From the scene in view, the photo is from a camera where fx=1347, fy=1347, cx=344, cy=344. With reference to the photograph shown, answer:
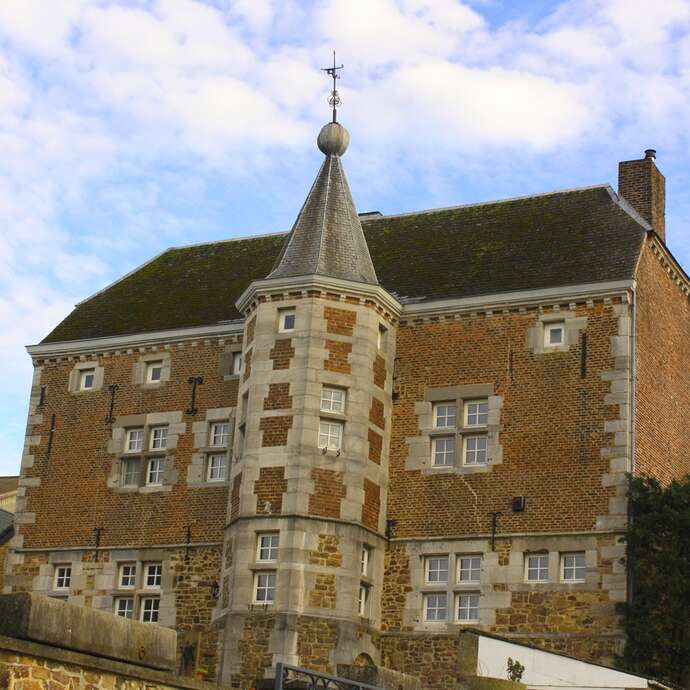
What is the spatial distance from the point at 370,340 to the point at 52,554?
8.52 metres

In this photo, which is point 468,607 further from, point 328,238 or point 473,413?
point 328,238

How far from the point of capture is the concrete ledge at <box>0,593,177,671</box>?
10.7 metres

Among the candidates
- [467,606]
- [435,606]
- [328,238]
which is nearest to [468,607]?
[467,606]

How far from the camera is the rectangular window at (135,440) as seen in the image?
28.9 m

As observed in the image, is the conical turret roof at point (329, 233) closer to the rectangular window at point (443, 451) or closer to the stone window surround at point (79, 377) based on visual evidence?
the rectangular window at point (443, 451)

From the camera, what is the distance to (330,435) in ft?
83.4

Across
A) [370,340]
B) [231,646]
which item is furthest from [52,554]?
[370,340]

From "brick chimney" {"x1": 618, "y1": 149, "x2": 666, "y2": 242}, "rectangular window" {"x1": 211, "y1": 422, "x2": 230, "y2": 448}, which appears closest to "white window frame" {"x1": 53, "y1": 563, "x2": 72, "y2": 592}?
"rectangular window" {"x1": 211, "y1": 422, "x2": 230, "y2": 448}

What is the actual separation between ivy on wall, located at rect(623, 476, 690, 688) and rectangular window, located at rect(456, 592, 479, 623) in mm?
2858

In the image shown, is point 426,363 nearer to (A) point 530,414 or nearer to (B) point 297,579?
(A) point 530,414

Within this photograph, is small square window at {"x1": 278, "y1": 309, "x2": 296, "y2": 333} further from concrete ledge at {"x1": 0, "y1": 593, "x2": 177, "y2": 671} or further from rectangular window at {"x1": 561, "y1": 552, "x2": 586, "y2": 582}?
concrete ledge at {"x1": 0, "y1": 593, "x2": 177, "y2": 671}

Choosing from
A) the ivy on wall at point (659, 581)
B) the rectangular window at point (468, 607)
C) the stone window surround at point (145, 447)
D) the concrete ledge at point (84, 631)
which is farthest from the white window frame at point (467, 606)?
the concrete ledge at point (84, 631)

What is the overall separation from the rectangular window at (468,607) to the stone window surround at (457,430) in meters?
2.33

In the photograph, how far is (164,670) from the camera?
12102mm
